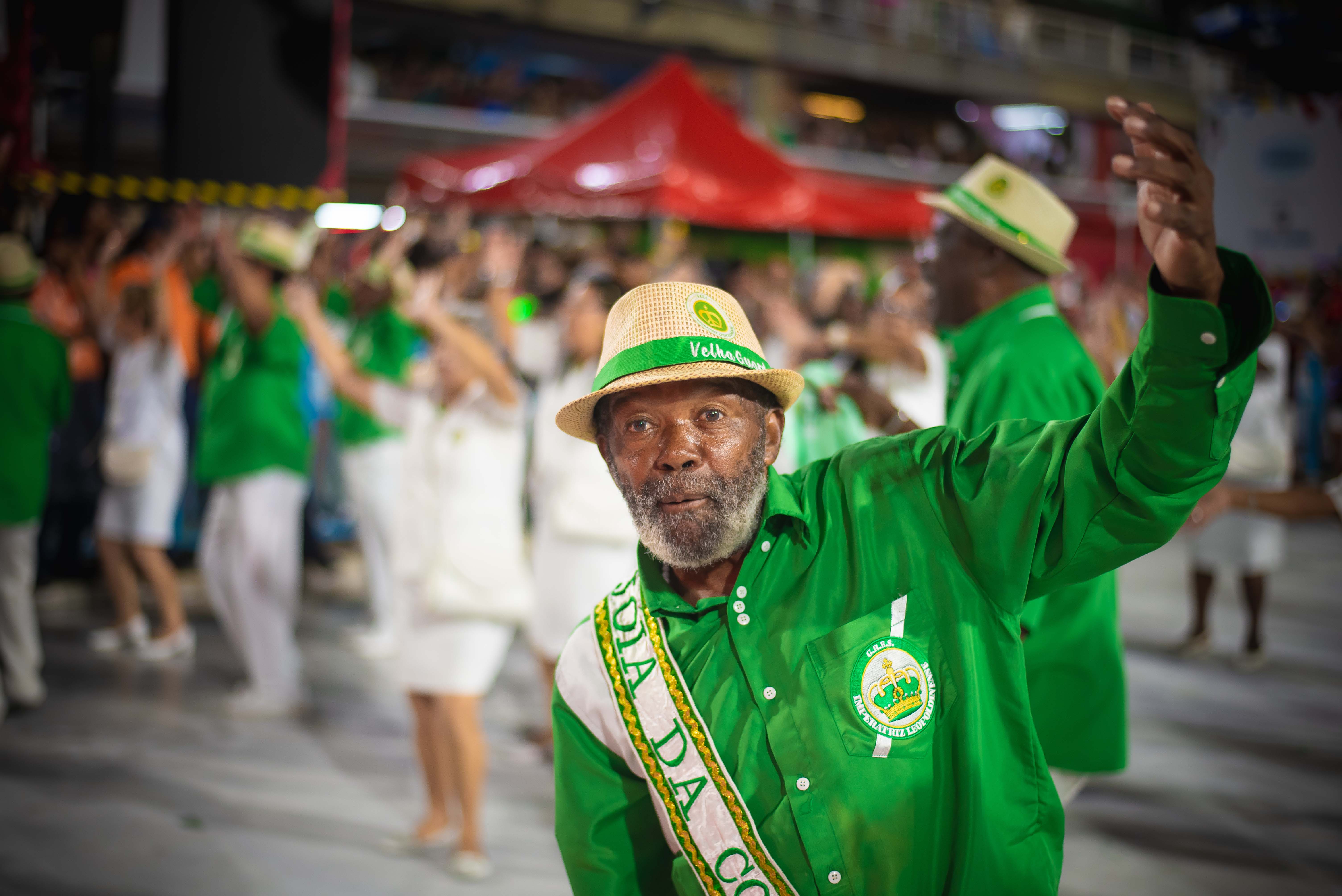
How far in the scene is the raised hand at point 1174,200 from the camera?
4.14 feet

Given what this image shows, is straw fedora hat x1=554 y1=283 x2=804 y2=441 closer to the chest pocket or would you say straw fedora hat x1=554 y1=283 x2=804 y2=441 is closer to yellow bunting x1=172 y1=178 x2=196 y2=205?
the chest pocket

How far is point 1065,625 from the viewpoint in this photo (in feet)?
9.01

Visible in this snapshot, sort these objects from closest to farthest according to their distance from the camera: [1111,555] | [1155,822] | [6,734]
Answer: [1111,555] → [1155,822] → [6,734]

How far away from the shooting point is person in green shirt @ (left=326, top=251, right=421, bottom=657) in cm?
715

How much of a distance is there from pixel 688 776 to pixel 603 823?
232 mm

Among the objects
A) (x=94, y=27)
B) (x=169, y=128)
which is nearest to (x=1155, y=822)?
(x=169, y=128)

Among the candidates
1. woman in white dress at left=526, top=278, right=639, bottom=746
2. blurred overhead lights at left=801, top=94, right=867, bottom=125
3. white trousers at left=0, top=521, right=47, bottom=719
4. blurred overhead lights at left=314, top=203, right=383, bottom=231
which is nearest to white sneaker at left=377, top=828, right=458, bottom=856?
woman in white dress at left=526, top=278, right=639, bottom=746

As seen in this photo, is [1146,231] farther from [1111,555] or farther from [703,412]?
[703,412]

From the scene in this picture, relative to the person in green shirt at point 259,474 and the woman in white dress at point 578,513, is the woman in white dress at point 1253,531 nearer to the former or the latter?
the woman in white dress at point 578,513

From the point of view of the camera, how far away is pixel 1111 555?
1586mm

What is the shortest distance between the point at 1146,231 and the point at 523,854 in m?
3.83

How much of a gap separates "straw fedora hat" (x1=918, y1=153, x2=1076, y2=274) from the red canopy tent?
672 cm

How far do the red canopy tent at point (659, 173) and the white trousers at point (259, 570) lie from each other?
4.97 m

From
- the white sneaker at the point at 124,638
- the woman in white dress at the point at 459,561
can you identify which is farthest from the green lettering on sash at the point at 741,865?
the white sneaker at the point at 124,638
